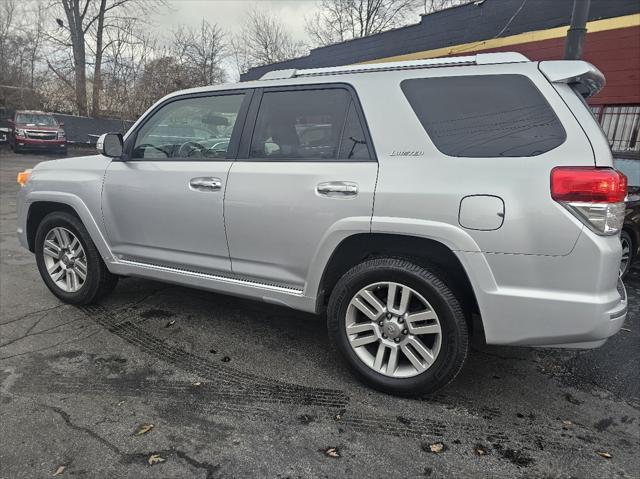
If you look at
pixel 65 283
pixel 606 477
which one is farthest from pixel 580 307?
pixel 65 283

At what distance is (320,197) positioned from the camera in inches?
109

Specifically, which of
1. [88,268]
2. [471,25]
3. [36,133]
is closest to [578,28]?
[88,268]

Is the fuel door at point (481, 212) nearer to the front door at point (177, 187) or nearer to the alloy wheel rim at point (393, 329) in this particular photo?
the alloy wheel rim at point (393, 329)

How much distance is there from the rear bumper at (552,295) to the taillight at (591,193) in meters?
0.08

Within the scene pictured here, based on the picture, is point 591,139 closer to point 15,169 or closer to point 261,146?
point 261,146

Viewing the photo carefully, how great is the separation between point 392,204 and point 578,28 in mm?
4412

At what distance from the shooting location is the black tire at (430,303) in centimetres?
254

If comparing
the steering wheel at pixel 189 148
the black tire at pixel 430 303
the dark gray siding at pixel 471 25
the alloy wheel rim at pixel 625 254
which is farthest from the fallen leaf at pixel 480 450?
the dark gray siding at pixel 471 25

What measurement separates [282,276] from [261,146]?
2.93 ft

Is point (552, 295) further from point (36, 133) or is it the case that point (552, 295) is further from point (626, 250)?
point (36, 133)

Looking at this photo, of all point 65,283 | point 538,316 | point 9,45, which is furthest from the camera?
point 9,45

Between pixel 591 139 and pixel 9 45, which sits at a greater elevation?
pixel 9 45

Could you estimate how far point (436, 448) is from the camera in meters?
2.31

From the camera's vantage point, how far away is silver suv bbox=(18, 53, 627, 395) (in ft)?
7.48
